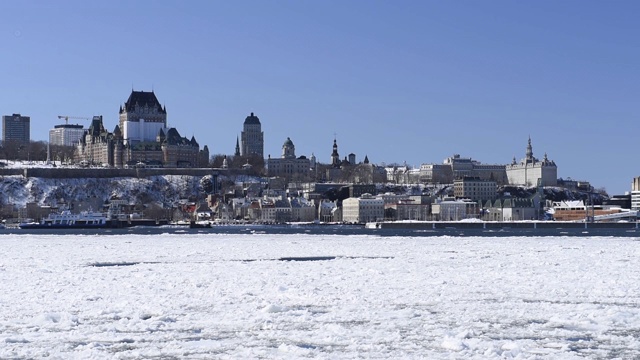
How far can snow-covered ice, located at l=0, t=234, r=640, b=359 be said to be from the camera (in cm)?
1667

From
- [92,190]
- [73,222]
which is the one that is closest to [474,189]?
[92,190]

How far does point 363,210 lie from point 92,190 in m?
46.9

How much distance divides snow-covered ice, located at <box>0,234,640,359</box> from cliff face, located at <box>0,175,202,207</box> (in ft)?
441

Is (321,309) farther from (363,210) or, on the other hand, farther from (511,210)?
(363,210)

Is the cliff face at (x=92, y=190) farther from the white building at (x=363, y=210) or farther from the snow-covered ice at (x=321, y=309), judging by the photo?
the snow-covered ice at (x=321, y=309)

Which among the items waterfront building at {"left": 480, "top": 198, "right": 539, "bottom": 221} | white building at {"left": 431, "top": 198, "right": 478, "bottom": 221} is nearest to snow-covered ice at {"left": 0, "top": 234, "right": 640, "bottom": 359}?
waterfront building at {"left": 480, "top": 198, "right": 539, "bottom": 221}

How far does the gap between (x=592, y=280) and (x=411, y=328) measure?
9.36 m

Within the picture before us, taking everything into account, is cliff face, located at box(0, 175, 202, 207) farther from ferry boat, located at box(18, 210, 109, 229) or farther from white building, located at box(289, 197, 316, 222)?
ferry boat, located at box(18, 210, 109, 229)

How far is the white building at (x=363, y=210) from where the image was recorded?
523ft

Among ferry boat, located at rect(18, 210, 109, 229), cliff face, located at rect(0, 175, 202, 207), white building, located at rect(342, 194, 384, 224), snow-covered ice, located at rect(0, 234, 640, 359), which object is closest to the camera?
snow-covered ice, located at rect(0, 234, 640, 359)

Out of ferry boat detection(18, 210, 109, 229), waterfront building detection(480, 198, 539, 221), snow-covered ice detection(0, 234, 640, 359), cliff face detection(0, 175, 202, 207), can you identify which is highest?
cliff face detection(0, 175, 202, 207)

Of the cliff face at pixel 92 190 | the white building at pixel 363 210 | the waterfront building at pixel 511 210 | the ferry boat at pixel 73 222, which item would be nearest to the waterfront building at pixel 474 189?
the white building at pixel 363 210

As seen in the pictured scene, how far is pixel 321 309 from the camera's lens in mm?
21016

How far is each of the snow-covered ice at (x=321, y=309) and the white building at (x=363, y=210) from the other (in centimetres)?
12526
